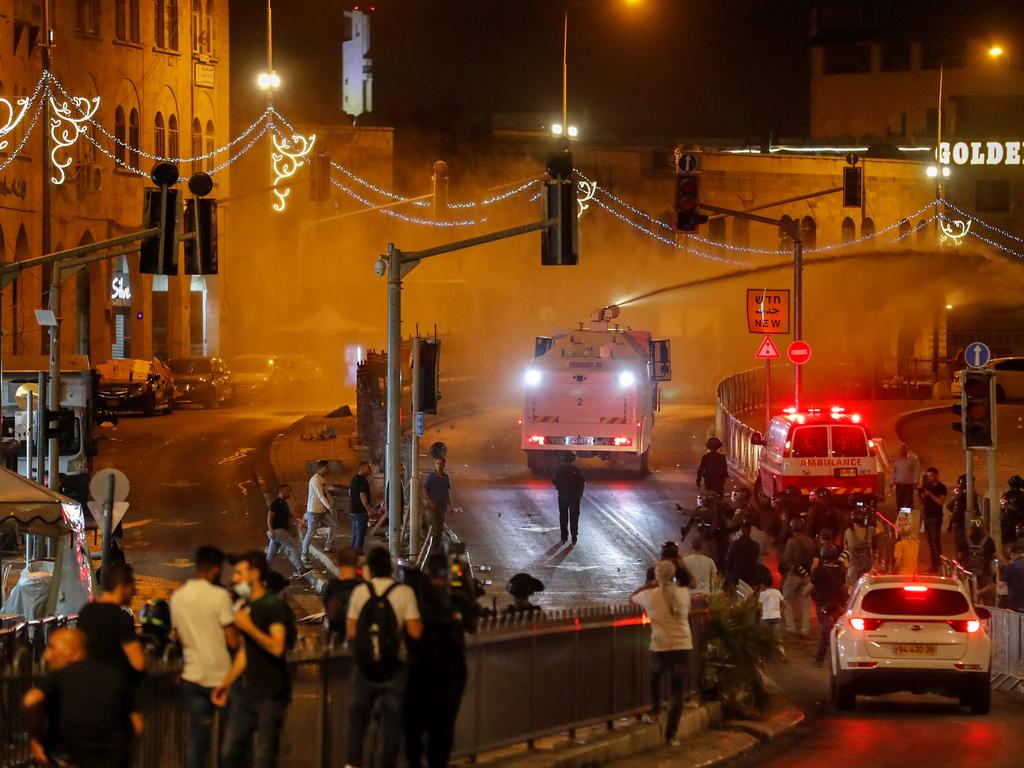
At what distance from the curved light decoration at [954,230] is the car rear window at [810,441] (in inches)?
2083

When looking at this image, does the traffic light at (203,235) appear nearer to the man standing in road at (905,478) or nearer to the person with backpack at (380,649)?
the person with backpack at (380,649)

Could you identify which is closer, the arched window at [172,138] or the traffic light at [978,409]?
the traffic light at [978,409]

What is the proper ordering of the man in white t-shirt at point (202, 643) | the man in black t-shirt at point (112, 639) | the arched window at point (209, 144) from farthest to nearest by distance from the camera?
the arched window at point (209, 144) < the man in white t-shirt at point (202, 643) < the man in black t-shirt at point (112, 639)

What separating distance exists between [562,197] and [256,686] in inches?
443

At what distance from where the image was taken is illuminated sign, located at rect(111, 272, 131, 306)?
188 ft

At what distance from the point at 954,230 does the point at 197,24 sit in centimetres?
4043

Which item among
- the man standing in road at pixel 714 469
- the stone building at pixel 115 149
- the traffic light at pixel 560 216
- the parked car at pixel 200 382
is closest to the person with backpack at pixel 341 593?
the traffic light at pixel 560 216

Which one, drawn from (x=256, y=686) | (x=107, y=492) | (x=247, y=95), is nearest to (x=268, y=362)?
(x=247, y=95)

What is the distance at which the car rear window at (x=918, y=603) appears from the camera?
16.2 metres

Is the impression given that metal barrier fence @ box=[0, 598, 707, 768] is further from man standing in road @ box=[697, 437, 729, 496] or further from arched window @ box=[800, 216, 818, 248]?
arched window @ box=[800, 216, 818, 248]

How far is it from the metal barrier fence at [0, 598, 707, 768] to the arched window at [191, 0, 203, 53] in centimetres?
4952

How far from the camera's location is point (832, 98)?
100m

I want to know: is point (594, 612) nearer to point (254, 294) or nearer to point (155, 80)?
point (155, 80)

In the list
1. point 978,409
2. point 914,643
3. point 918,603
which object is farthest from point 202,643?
point 978,409
